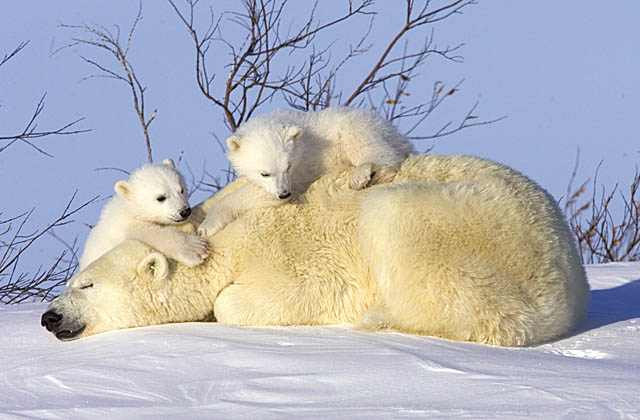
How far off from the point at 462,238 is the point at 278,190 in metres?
1.21

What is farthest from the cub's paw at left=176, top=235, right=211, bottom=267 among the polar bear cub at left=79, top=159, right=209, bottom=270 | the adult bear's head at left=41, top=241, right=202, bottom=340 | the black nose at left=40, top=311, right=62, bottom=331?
the black nose at left=40, top=311, right=62, bottom=331

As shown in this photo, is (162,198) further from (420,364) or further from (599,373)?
(599,373)

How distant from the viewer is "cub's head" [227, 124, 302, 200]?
5.46 m

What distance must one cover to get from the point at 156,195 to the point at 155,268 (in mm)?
531

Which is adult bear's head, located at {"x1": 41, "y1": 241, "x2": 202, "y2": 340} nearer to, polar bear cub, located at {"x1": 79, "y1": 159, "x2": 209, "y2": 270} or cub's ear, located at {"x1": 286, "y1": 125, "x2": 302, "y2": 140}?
polar bear cub, located at {"x1": 79, "y1": 159, "x2": 209, "y2": 270}

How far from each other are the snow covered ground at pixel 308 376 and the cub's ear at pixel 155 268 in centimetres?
30

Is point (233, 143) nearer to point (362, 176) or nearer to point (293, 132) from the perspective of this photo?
point (293, 132)

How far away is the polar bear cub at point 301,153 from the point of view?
5.44 meters

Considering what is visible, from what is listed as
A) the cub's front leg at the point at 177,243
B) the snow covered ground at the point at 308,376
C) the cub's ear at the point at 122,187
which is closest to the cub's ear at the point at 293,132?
the cub's front leg at the point at 177,243

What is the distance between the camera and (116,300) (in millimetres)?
5137

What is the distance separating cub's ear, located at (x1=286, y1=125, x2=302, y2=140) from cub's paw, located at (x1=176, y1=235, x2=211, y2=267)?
0.92 meters

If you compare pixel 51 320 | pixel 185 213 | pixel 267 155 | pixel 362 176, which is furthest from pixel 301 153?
pixel 51 320

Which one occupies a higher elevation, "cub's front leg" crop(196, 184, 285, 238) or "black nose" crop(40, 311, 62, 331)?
"cub's front leg" crop(196, 184, 285, 238)

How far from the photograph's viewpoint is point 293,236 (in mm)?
5230
